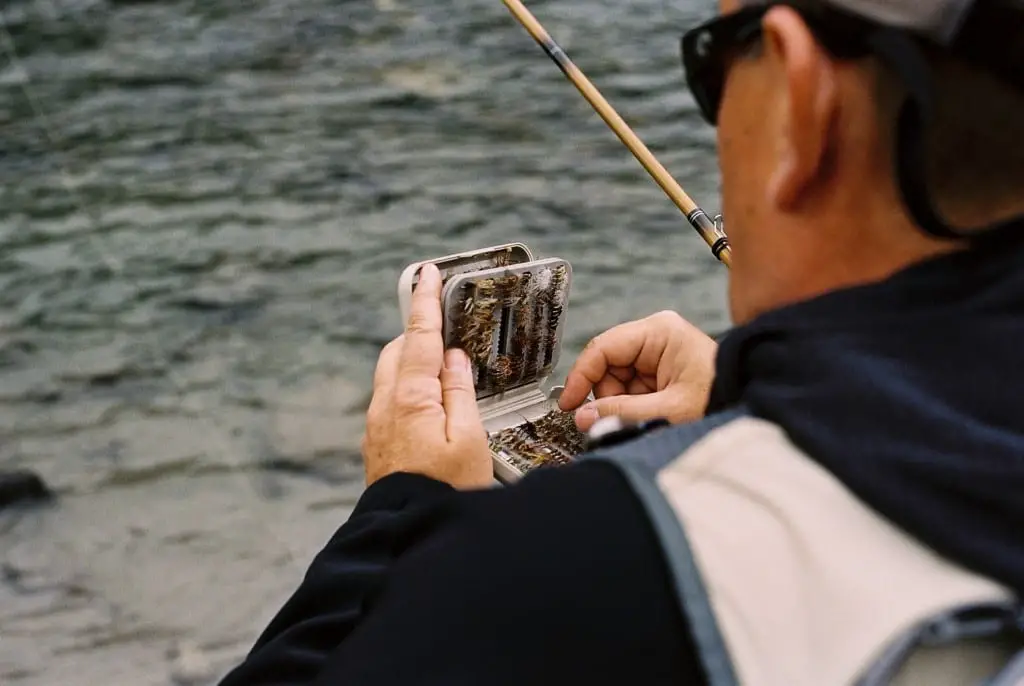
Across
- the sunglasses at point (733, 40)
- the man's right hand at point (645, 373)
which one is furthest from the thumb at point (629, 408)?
the sunglasses at point (733, 40)

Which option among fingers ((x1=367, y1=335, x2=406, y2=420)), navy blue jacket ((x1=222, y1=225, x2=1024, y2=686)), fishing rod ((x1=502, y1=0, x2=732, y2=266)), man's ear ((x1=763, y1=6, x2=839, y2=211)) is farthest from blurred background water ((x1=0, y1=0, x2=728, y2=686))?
man's ear ((x1=763, y1=6, x2=839, y2=211))

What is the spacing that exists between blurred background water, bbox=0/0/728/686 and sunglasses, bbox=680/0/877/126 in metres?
1.52

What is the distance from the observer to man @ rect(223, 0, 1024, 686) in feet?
1.39

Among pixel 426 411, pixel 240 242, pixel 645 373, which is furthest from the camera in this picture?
pixel 240 242

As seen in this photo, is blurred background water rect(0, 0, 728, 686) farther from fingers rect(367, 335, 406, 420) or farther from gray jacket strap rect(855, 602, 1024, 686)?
gray jacket strap rect(855, 602, 1024, 686)

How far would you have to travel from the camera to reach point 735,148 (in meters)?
0.60

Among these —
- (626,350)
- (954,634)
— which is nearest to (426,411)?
(626,350)

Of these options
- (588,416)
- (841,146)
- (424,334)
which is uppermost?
(841,146)

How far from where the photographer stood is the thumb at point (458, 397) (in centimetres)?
95

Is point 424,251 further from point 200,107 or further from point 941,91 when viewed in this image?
point 941,91

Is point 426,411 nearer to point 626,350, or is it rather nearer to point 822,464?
point 626,350

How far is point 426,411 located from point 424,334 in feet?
0.36

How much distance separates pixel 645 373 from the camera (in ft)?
3.94

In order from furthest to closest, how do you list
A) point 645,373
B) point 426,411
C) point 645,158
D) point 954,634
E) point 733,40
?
point 645,158 → point 645,373 → point 426,411 → point 733,40 → point 954,634
